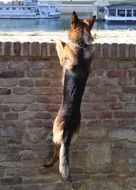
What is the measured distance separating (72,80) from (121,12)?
36.3m

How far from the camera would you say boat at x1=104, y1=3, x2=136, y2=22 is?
1548 inches

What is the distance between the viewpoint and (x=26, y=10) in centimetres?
4350

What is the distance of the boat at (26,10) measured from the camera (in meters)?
40.1

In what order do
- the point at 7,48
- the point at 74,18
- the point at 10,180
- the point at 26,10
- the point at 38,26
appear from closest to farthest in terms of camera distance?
the point at 74,18 < the point at 7,48 < the point at 10,180 < the point at 38,26 < the point at 26,10

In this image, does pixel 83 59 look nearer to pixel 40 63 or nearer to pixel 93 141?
pixel 40 63

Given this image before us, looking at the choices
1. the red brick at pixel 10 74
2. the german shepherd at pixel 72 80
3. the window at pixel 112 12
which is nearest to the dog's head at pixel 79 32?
the german shepherd at pixel 72 80

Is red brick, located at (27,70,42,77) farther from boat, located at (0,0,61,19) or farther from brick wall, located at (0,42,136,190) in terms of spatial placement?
boat, located at (0,0,61,19)

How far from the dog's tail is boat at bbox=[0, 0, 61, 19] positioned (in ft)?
109

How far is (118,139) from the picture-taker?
252 inches

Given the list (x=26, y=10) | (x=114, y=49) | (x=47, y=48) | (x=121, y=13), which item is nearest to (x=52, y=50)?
(x=47, y=48)

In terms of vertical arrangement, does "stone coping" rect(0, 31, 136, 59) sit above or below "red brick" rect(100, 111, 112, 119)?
above

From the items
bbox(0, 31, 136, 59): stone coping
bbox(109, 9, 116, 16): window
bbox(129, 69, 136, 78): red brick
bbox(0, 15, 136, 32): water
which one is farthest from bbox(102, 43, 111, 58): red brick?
bbox(109, 9, 116, 16): window

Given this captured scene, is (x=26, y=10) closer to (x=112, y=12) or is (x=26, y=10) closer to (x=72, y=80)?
(x=112, y=12)

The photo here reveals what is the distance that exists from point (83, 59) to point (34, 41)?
25.7 inches
